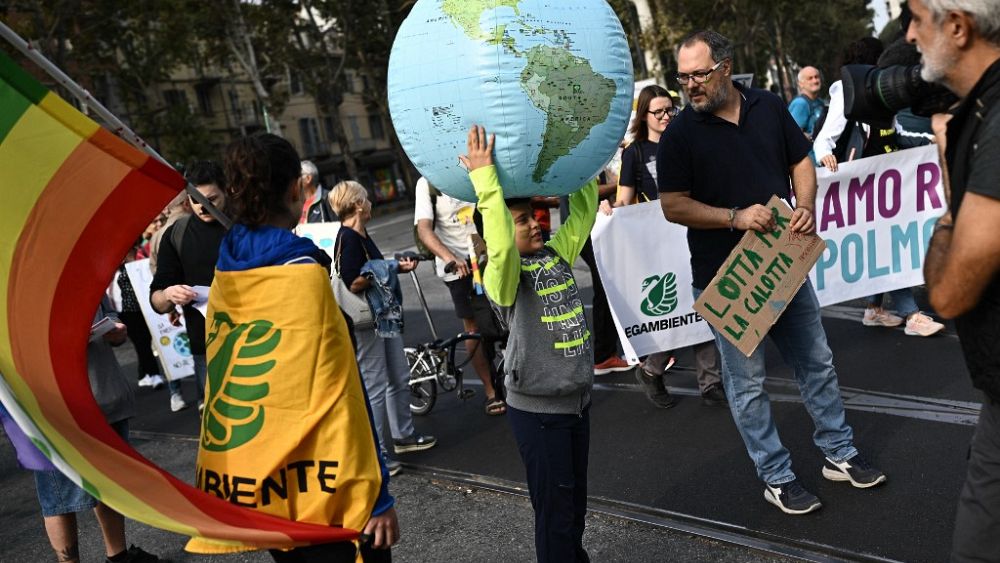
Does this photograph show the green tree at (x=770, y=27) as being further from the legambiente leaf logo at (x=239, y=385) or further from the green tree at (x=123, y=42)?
the legambiente leaf logo at (x=239, y=385)

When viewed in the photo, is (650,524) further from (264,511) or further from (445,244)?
(445,244)

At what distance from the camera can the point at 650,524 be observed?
3947 millimetres

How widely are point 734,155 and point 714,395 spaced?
2.14m

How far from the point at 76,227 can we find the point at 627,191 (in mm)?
4434

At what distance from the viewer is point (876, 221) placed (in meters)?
6.64

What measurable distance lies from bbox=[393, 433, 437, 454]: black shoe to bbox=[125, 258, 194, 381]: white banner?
297 centimetres

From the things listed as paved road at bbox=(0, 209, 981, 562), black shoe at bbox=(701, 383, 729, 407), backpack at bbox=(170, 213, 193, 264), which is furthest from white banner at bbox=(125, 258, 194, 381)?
black shoe at bbox=(701, 383, 729, 407)

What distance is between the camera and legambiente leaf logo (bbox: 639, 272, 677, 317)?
6.14 metres

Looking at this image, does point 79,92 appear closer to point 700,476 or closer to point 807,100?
point 700,476

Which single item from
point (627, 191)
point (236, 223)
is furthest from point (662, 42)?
point (236, 223)

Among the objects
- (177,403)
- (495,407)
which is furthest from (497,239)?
(177,403)

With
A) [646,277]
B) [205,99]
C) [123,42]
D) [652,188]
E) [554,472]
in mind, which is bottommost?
[646,277]

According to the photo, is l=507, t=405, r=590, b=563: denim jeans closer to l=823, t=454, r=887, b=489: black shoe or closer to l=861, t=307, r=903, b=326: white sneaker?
l=823, t=454, r=887, b=489: black shoe

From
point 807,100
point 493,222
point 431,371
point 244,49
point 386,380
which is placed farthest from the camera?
point 244,49
